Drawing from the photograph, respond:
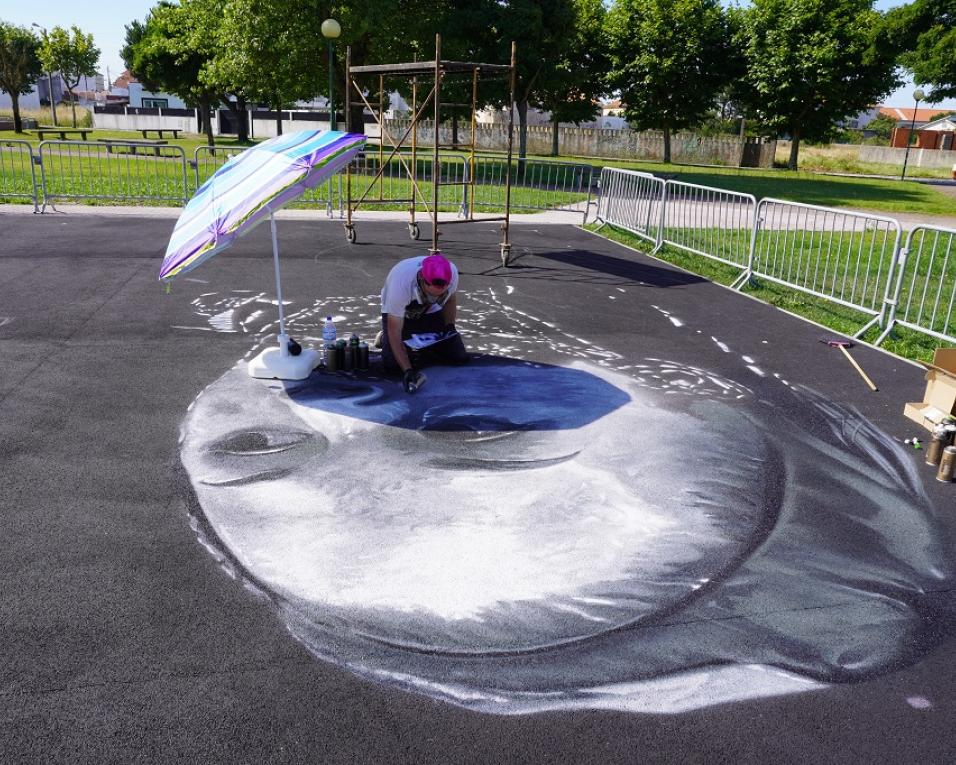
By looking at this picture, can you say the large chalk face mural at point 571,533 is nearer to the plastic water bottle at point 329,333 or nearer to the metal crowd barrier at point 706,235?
the plastic water bottle at point 329,333

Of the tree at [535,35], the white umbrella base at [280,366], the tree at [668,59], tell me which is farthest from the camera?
the tree at [668,59]

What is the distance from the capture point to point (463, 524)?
15.5 feet

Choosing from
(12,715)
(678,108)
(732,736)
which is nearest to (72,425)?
(12,715)

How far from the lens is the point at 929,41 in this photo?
111ft

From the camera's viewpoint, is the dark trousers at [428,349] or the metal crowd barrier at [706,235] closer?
the dark trousers at [428,349]

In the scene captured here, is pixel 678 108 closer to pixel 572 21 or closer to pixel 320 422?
pixel 572 21

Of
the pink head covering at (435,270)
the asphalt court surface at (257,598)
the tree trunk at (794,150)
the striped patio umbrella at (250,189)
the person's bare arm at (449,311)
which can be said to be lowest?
the asphalt court surface at (257,598)

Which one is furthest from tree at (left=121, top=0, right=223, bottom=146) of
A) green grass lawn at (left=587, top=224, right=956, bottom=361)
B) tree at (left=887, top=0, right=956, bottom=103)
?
tree at (left=887, top=0, right=956, bottom=103)

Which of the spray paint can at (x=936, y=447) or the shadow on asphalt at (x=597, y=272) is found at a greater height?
the shadow on asphalt at (x=597, y=272)

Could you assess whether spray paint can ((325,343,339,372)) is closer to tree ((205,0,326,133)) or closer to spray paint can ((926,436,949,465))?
spray paint can ((926,436,949,465))

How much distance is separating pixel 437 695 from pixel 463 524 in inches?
57.1

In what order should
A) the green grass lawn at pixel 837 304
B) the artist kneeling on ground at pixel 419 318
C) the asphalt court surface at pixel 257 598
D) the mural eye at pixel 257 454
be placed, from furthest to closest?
the green grass lawn at pixel 837 304 → the artist kneeling on ground at pixel 419 318 → the mural eye at pixel 257 454 → the asphalt court surface at pixel 257 598

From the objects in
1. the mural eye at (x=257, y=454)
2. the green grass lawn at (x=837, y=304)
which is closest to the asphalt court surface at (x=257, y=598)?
the mural eye at (x=257, y=454)

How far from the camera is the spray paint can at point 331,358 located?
23.7ft
